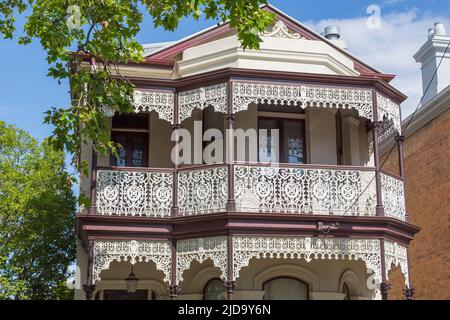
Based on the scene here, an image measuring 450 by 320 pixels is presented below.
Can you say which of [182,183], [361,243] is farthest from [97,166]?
[361,243]

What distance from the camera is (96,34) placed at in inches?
513

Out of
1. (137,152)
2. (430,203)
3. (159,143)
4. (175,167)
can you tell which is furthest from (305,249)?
(430,203)

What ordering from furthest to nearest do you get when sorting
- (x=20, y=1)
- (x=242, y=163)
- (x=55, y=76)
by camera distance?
1. (x=242, y=163)
2. (x=20, y=1)
3. (x=55, y=76)

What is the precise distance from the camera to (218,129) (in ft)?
56.5

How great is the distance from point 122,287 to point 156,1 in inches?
271

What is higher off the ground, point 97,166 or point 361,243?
point 97,166

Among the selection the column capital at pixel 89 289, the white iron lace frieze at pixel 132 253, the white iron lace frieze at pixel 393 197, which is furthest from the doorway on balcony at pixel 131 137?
the white iron lace frieze at pixel 393 197

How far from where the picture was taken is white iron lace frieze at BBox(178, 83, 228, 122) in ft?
50.6

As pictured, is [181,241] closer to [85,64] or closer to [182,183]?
[182,183]

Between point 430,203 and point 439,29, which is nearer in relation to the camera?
point 430,203

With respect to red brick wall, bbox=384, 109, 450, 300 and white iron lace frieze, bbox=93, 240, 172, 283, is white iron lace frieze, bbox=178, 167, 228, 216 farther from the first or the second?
red brick wall, bbox=384, 109, 450, 300

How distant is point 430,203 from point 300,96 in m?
6.50

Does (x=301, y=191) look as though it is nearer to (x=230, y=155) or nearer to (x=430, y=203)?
(x=230, y=155)
